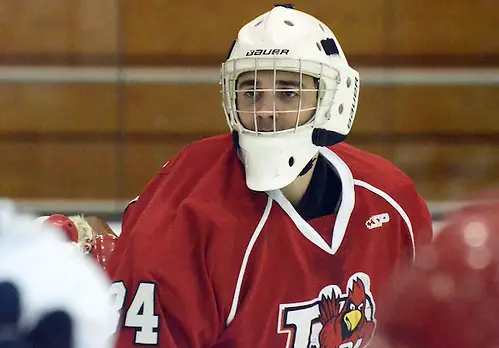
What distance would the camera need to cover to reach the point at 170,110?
9.85ft

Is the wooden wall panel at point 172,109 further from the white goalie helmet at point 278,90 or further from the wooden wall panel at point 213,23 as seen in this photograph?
the white goalie helmet at point 278,90

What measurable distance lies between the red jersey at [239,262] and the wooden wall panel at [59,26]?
66.6 inches

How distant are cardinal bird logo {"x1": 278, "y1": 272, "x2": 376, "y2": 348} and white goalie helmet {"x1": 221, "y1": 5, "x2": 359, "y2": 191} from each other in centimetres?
22

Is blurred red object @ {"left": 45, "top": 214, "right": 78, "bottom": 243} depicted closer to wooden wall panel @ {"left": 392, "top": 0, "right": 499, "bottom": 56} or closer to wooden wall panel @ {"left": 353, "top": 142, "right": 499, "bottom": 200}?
wooden wall panel @ {"left": 353, "top": 142, "right": 499, "bottom": 200}

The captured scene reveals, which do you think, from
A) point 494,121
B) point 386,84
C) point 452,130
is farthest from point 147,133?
point 494,121

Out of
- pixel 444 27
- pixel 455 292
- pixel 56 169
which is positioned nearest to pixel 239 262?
pixel 455 292

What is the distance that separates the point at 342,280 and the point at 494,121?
1.99 metres

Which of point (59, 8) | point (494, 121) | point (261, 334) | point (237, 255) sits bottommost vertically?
point (261, 334)

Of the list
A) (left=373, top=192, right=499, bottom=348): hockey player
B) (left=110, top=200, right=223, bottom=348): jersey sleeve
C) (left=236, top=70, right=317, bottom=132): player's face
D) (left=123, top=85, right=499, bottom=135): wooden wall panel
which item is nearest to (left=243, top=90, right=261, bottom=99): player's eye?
(left=236, top=70, right=317, bottom=132): player's face

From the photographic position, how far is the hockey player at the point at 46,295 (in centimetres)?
35

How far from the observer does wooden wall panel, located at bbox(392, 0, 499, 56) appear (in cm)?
297

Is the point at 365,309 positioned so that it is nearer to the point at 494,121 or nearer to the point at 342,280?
the point at 342,280

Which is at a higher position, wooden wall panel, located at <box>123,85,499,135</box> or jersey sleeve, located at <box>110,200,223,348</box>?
wooden wall panel, located at <box>123,85,499,135</box>

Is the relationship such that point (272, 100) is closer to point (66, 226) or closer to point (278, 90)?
point (278, 90)
